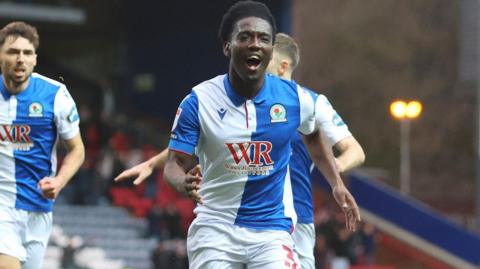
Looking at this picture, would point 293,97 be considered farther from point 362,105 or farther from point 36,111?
point 362,105

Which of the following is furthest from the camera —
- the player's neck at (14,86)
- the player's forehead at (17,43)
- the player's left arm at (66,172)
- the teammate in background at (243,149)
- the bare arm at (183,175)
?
the player's neck at (14,86)

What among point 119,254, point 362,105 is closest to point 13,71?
point 119,254

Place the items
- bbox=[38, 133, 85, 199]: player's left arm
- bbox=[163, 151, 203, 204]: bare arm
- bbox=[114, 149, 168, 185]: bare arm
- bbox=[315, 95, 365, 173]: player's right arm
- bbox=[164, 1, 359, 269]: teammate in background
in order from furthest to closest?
1. bbox=[38, 133, 85, 199]: player's left arm
2. bbox=[315, 95, 365, 173]: player's right arm
3. bbox=[114, 149, 168, 185]: bare arm
4. bbox=[164, 1, 359, 269]: teammate in background
5. bbox=[163, 151, 203, 204]: bare arm

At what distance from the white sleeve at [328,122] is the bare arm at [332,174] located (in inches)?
4.6

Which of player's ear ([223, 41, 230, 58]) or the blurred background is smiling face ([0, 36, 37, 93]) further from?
the blurred background

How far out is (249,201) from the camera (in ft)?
23.8

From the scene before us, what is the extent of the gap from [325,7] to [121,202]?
37.0m

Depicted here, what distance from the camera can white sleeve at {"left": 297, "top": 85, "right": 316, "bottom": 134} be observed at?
7.37 metres

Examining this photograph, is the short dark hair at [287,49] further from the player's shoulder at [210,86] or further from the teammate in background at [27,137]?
the player's shoulder at [210,86]

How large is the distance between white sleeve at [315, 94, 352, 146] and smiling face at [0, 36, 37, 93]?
2.22m

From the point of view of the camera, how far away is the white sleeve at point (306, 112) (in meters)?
7.37

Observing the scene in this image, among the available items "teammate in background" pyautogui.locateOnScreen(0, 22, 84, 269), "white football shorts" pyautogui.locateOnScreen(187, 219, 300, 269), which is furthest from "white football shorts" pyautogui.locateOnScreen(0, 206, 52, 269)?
"white football shorts" pyautogui.locateOnScreen(187, 219, 300, 269)

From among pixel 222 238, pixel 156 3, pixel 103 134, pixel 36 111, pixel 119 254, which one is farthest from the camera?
pixel 156 3

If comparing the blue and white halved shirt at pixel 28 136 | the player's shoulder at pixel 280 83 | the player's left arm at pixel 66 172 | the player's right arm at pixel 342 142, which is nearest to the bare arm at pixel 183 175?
the player's shoulder at pixel 280 83
